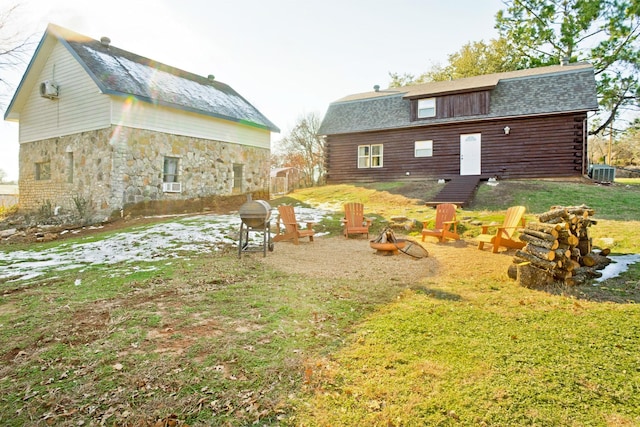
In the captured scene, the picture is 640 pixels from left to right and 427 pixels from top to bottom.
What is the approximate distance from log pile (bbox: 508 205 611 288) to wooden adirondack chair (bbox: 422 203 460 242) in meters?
2.91

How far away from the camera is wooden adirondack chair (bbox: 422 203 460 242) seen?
837 centimetres

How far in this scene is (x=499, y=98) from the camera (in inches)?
661

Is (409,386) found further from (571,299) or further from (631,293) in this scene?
(631,293)

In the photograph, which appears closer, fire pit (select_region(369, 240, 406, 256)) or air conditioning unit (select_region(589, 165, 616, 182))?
fire pit (select_region(369, 240, 406, 256))

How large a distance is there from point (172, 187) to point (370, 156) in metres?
10.4

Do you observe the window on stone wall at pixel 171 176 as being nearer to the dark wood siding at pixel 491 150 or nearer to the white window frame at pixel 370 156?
the dark wood siding at pixel 491 150

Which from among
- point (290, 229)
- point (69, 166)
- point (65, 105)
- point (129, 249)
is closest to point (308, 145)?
point (65, 105)

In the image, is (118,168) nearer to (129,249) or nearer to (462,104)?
(129,249)

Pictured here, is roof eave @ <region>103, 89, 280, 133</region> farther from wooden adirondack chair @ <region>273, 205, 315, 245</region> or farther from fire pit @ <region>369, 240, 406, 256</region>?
fire pit @ <region>369, 240, 406, 256</region>

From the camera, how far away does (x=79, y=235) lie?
33.5ft

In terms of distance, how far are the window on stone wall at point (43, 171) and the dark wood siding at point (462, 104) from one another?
16.6 meters

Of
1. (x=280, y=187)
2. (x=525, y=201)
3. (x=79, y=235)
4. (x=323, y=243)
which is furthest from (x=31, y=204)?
(x=525, y=201)

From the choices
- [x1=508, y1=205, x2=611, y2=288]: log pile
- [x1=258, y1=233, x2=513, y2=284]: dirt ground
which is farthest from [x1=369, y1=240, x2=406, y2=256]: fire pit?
[x1=508, y1=205, x2=611, y2=288]: log pile

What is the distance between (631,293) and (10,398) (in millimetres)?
6349
